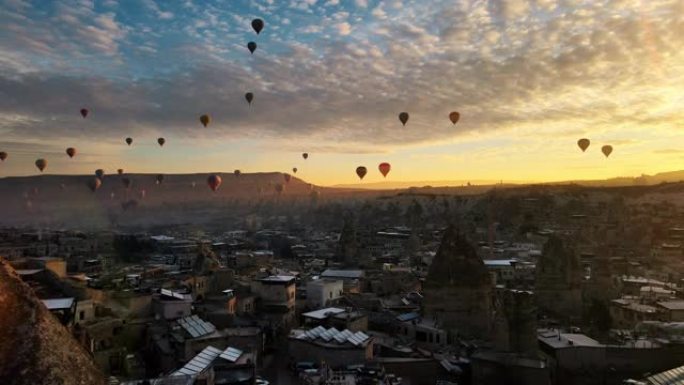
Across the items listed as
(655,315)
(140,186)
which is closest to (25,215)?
(140,186)

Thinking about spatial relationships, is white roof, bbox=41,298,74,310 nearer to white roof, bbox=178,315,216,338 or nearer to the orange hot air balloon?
white roof, bbox=178,315,216,338

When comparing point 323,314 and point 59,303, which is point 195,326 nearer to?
point 59,303

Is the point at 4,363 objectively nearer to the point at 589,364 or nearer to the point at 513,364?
the point at 513,364

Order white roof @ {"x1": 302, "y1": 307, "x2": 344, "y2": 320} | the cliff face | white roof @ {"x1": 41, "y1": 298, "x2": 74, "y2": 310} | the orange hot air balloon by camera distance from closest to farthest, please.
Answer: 1. the cliff face
2. white roof @ {"x1": 41, "y1": 298, "x2": 74, "y2": 310}
3. white roof @ {"x1": 302, "y1": 307, "x2": 344, "y2": 320}
4. the orange hot air balloon

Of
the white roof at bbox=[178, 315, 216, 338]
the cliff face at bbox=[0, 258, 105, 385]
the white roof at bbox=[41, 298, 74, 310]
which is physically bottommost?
the white roof at bbox=[178, 315, 216, 338]

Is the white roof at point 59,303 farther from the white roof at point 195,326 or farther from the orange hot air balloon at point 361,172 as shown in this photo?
the orange hot air balloon at point 361,172

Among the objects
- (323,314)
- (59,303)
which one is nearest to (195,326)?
(59,303)

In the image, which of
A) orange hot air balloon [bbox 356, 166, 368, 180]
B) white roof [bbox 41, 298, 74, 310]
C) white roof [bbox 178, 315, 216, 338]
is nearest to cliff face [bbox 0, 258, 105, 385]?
white roof [bbox 178, 315, 216, 338]

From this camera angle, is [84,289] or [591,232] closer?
[84,289]
